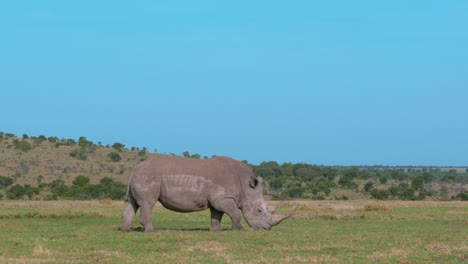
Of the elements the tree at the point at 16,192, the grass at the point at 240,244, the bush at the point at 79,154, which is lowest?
the grass at the point at 240,244

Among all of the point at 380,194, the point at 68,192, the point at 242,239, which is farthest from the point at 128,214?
the point at 380,194

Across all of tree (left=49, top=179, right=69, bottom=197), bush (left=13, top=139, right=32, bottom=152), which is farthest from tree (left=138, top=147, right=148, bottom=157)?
tree (left=49, top=179, right=69, bottom=197)

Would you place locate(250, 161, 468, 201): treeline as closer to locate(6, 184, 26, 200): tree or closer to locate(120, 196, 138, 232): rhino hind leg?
locate(6, 184, 26, 200): tree

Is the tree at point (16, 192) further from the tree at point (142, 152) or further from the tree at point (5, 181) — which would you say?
the tree at point (142, 152)

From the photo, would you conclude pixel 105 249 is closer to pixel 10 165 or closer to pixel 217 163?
pixel 217 163

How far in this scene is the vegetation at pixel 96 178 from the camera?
64375 mm

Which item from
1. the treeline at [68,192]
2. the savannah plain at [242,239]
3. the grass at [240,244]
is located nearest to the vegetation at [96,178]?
the treeline at [68,192]

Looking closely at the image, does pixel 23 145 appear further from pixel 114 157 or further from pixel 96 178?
pixel 96 178

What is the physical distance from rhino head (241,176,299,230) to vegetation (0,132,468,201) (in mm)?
37000

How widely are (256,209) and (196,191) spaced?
1908 mm

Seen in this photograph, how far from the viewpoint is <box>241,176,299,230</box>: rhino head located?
77.5ft

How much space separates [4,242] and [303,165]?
98.5m

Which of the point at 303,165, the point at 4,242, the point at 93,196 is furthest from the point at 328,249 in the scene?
the point at 303,165

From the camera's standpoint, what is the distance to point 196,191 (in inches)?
906
